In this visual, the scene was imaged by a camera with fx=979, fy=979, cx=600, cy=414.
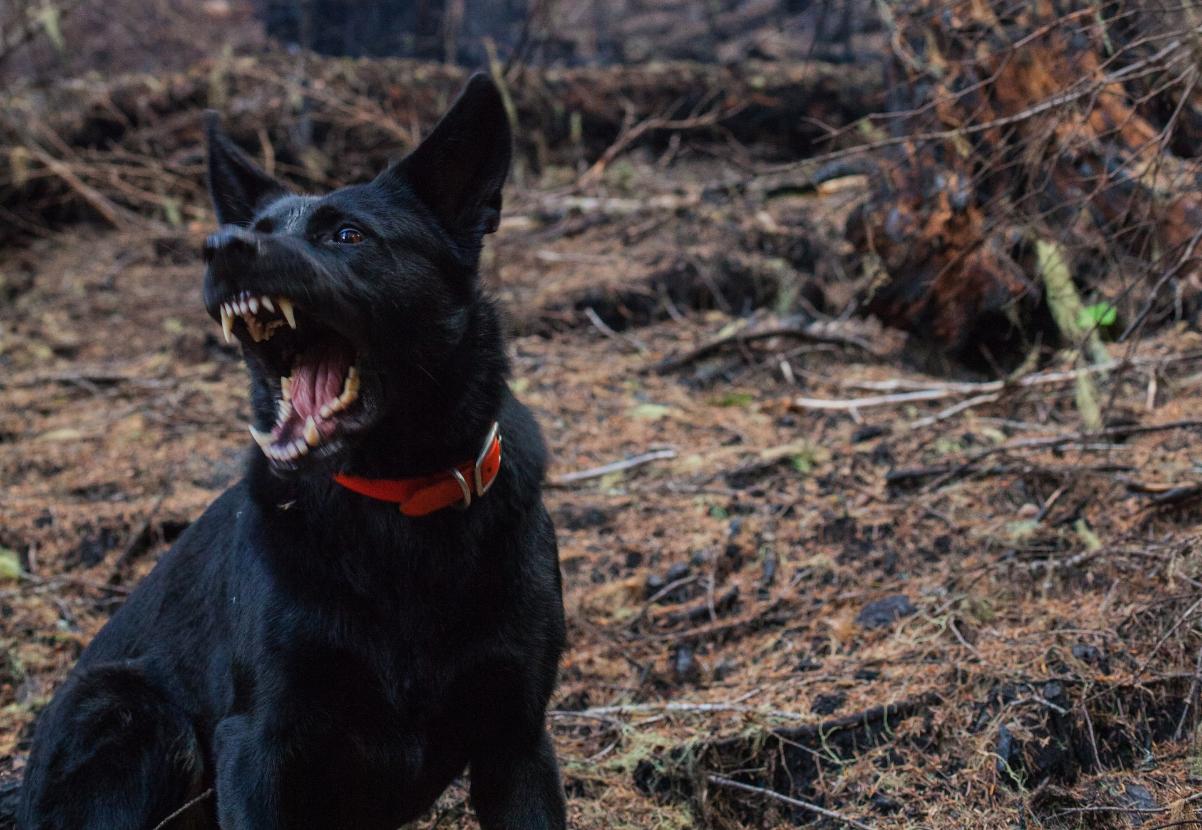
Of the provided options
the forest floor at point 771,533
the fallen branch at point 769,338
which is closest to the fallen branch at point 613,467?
the forest floor at point 771,533

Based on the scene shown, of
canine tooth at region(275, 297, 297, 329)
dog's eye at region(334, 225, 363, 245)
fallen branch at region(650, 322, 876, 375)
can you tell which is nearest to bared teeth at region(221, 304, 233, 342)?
canine tooth at region(275, 297, 297, 329)

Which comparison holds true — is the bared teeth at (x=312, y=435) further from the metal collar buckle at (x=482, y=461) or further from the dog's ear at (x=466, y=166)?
the dog's ear at (x=466, y=166)

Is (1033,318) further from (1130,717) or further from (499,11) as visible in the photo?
(499,11)

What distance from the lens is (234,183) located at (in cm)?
319

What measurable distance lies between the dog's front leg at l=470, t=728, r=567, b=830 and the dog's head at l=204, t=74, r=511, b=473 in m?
0.96

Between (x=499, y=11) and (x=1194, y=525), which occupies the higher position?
(x=499, y=11)

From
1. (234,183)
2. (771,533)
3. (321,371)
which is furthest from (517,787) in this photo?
(771,533)

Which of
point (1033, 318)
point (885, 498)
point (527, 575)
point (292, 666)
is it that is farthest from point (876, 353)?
point (292, 666)

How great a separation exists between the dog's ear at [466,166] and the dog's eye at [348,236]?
0.89ft

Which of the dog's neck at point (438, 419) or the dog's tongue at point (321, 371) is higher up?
the dog's tongue at point (321, 371)

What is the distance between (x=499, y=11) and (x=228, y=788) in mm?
14116

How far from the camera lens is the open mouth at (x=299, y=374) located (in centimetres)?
245

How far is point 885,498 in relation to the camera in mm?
4809

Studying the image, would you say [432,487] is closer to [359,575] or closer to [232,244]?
[359,575]
